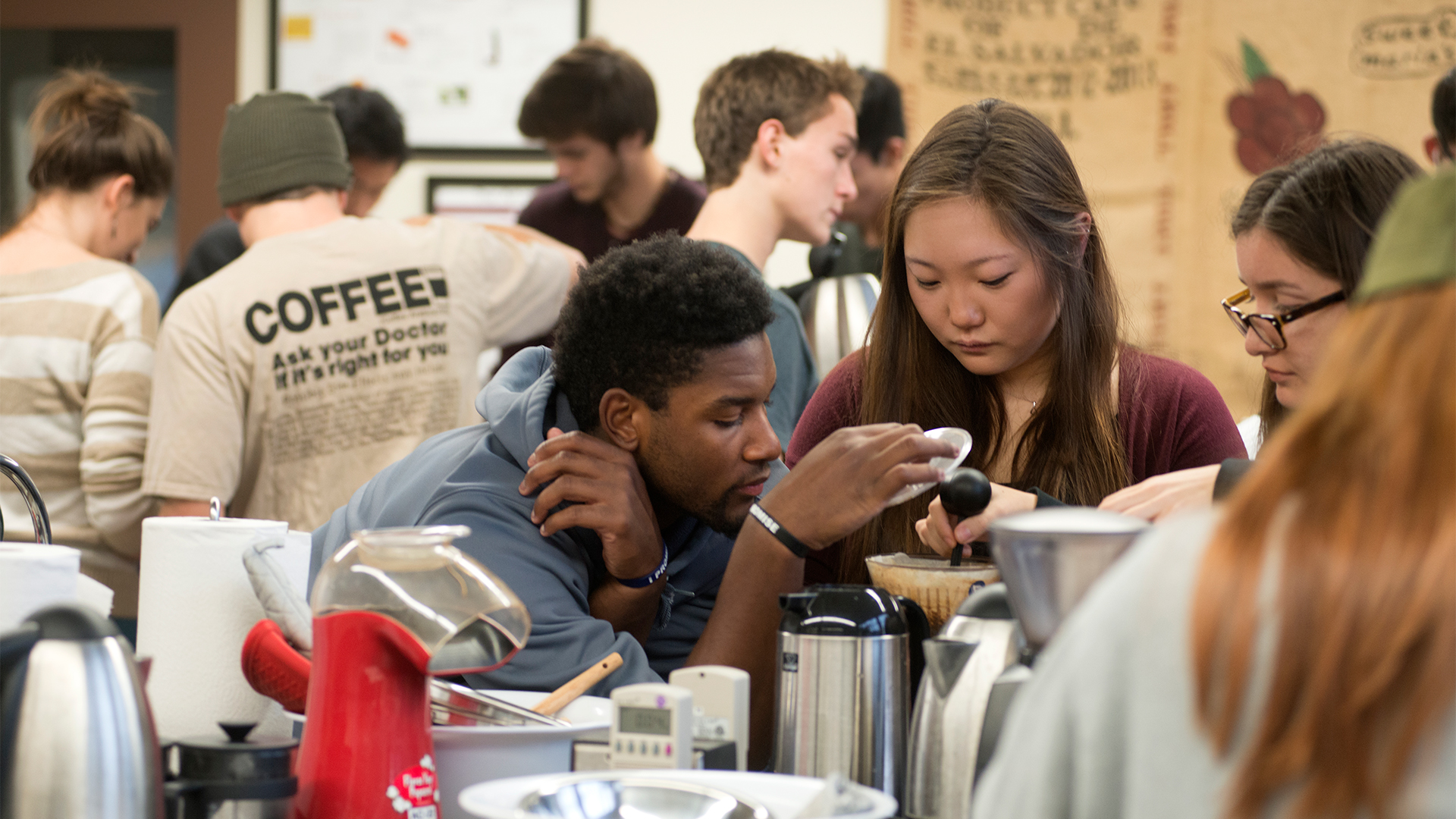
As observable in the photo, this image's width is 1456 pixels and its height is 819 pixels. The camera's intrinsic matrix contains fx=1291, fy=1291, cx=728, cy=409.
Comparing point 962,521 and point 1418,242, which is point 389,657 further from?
point 1418,242

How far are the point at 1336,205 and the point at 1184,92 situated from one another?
2204 mm

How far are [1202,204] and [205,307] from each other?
252 centimetres

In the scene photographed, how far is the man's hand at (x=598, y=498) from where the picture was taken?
1.38m

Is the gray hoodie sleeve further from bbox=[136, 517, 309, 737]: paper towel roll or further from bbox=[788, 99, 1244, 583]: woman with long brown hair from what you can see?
bbox=[788, 99, 1244, 583]: woman with long brown hair

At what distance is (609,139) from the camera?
2.94 metres

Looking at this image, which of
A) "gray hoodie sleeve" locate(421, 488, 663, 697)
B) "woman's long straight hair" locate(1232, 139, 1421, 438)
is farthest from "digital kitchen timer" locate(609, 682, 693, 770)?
"woman's long straight hair" locate(1232, 139, 1421, 438)

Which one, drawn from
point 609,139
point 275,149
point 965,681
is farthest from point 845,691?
point 609,139

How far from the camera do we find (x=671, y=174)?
10.2 ft

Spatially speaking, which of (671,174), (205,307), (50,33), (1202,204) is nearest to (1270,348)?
(205,307)

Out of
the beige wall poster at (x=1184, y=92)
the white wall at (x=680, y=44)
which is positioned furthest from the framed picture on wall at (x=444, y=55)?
the beige wall poster at (x=1184, y=92)

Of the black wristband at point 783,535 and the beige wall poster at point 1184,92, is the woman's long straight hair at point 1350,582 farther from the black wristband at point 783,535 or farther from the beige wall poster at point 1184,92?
the beige wall poster at point 1184,92

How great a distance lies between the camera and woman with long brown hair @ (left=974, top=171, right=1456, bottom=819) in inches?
20.3

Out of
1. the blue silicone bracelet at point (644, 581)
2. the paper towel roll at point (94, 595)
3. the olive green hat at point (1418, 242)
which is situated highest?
the olive green hat at point (1418, 242)

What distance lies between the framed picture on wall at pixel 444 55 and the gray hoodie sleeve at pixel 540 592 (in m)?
2.56
